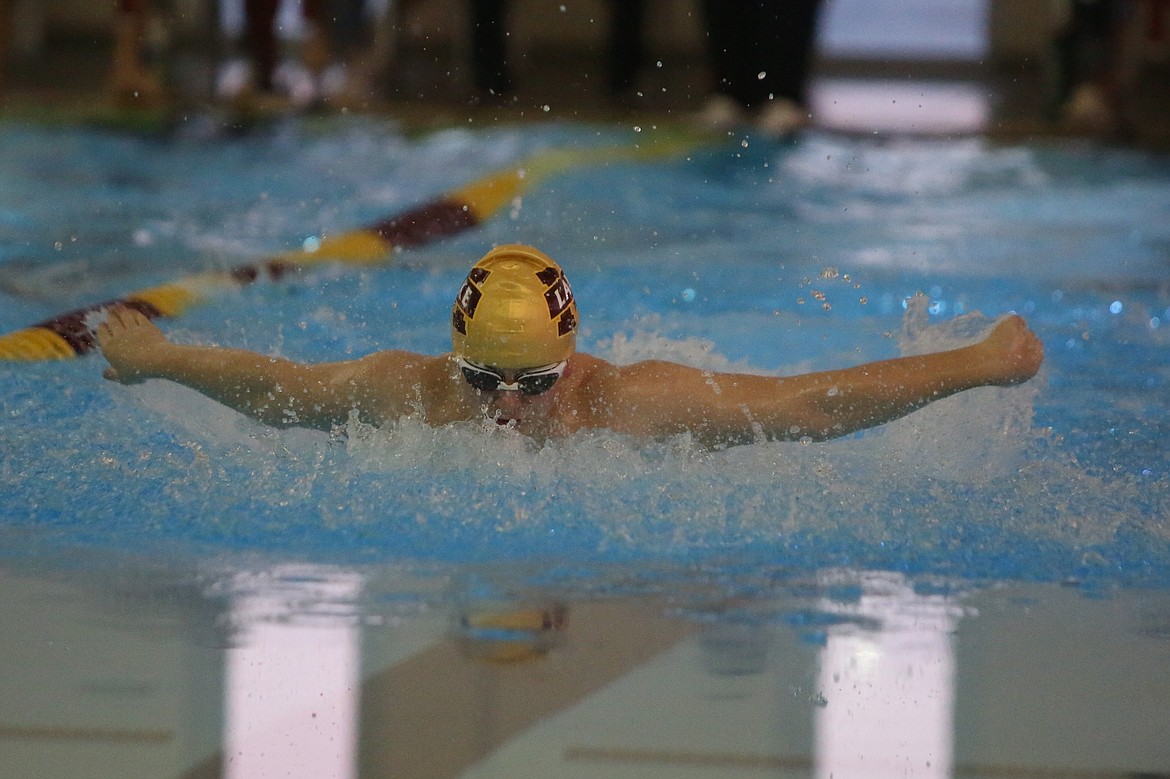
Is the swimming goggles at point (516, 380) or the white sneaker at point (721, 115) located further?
the white sneaker at point (721, 115)

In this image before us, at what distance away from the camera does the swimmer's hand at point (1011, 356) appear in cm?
309

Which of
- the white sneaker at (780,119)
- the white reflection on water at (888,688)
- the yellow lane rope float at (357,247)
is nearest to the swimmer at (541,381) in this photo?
the white reflection on water at (888,688)

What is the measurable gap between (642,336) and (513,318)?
63.4 inches

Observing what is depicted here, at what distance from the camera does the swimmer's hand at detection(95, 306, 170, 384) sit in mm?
3340

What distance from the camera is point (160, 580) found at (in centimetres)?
279

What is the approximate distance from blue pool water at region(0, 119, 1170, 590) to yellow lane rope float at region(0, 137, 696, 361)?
0.09m

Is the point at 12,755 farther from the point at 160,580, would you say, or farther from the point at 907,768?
the point at 907,768

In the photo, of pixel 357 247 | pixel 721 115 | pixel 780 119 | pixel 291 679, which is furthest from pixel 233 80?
pixel 291 679

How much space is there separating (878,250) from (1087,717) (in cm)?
403

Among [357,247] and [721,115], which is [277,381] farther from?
[721,115]

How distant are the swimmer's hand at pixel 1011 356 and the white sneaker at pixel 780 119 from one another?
208 inches

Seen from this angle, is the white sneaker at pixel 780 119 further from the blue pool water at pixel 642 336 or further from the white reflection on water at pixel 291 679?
the white reflection on water at pixel 291 679

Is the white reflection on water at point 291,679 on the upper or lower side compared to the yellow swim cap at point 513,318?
lower

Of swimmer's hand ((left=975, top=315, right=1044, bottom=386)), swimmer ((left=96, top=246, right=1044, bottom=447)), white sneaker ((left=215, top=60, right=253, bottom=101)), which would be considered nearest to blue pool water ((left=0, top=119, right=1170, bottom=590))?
swimmer ((left=96, top=246, right=1044, bottom=447))
